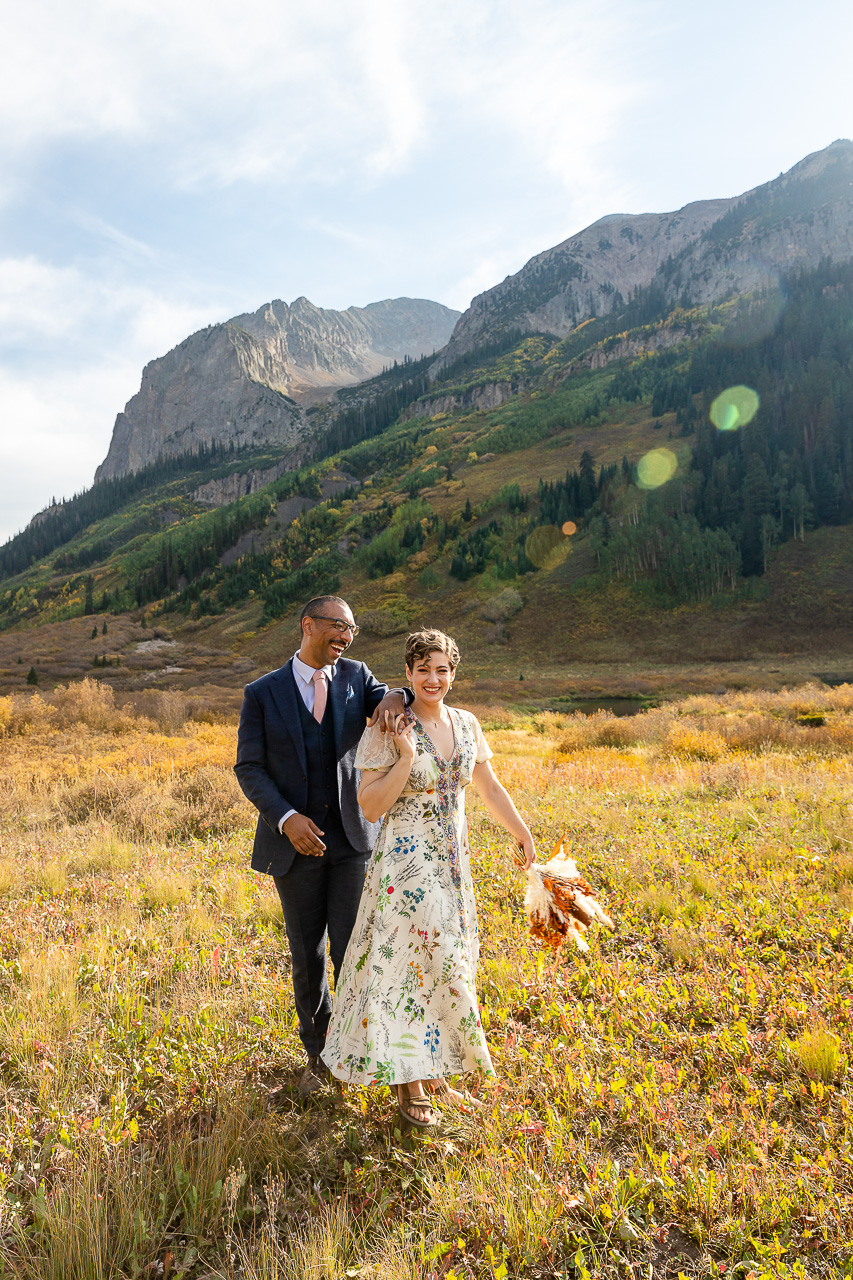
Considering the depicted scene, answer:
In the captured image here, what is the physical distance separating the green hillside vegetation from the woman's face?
2064 inches

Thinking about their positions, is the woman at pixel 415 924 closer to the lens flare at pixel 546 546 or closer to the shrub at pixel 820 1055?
the shrub at pixel 820 1055

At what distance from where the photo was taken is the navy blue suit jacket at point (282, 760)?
314cm

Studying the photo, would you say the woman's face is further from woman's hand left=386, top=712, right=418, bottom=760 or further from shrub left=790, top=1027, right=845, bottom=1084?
shrub left=790, top=1027, right=845, bottom=1084

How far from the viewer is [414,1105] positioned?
9.46 ft

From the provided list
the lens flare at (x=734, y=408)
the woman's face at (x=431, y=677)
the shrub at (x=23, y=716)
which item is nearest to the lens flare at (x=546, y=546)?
the lens flare at (x=734, y=408)

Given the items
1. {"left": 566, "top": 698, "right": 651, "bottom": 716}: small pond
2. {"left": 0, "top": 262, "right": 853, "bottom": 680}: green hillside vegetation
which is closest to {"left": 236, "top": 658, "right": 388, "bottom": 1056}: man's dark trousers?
{"left": 566, "top": 698, "right": 651, "bottom": 716}: small pond

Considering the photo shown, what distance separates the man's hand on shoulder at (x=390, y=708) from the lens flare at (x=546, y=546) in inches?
2582

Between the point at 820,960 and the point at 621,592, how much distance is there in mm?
57426

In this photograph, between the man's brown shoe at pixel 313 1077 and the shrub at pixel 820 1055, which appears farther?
the man's brown shoe at pixel 313 1077

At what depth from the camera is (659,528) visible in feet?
207

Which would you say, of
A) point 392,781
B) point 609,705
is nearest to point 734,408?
point 609,705

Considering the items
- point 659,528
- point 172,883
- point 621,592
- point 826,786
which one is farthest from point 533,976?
point 659,528

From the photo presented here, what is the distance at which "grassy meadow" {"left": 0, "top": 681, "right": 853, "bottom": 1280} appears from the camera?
227 cm

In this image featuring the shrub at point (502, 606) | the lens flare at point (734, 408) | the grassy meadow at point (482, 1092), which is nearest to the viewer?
the grassy meadow at point (482, 1092)
